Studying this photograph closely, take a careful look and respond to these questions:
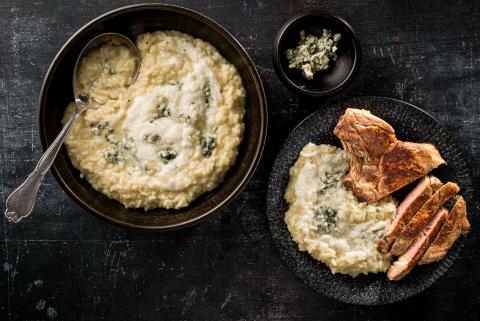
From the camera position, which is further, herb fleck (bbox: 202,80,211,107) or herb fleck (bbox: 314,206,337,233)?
herb fleck (bbox: 314,206,337,233)

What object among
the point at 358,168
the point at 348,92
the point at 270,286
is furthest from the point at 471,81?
the point at 270,286

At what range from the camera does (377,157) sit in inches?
139

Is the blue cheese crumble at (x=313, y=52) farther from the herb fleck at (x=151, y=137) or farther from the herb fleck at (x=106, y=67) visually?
the herb fleck at (x=106, y=67)

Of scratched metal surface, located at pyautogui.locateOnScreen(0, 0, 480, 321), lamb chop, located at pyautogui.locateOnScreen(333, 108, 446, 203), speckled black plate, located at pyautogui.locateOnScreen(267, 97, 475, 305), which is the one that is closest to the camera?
Result: lamb chop, located at pyautogui.locateOnScreen(333, 108, 446, 203)

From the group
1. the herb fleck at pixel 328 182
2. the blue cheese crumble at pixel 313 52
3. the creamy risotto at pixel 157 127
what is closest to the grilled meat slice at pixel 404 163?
the herb fleck at pixel 328 182

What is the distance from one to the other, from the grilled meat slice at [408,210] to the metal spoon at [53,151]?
2.00 meters

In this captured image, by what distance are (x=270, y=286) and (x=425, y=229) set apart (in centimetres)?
120

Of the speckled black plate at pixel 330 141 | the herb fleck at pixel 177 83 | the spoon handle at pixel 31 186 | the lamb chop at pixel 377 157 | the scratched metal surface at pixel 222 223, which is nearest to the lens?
the spoon handle at pixel 31 186

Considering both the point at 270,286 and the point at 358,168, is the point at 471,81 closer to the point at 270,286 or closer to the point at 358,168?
the point at 358,168

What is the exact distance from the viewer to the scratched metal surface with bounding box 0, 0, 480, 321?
3.80m

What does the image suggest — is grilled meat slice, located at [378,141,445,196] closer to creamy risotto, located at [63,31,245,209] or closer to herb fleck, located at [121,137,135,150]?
creamy risotto, located at [63,31,245,209]

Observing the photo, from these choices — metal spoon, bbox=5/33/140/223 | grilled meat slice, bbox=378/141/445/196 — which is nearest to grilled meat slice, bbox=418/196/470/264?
grilled meat slice, bbox=378/141/445/196

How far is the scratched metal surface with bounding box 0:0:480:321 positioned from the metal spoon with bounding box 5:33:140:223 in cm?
48

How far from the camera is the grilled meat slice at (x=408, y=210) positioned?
3.52 m
